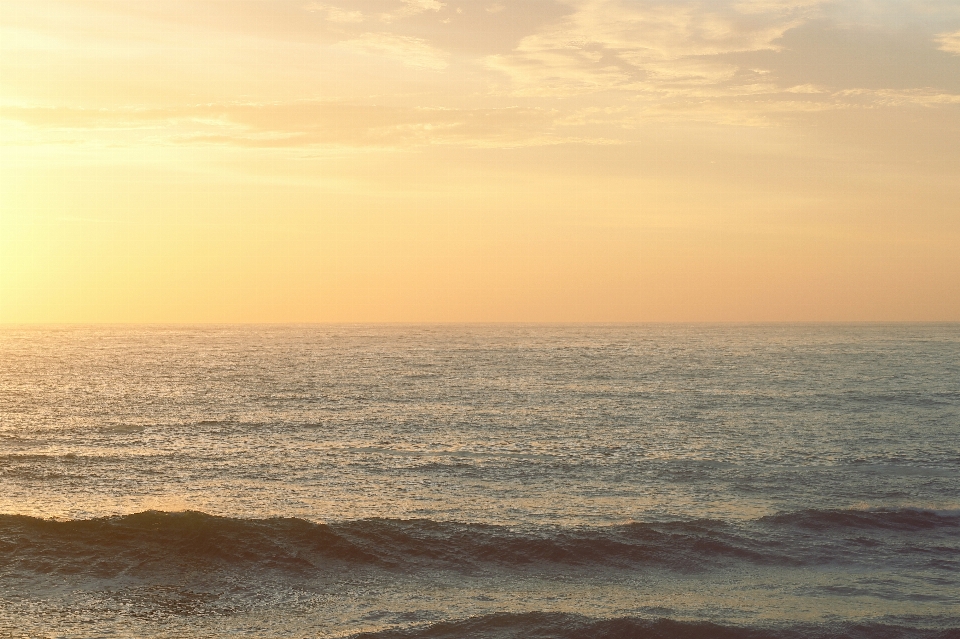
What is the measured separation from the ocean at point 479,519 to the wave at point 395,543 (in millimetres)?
96

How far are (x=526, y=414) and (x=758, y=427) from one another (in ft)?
49.7

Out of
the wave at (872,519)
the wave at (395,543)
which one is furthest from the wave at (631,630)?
the wave at (872,519)

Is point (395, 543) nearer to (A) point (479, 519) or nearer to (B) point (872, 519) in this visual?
(A) point (479, 519)

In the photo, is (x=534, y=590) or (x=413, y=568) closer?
(x=534, y=590)

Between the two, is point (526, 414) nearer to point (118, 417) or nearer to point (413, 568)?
point (118, 417)

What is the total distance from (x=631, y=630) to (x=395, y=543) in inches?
354

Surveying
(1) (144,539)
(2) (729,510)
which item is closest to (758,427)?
(2) (729,510)

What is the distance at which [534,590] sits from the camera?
20.7 metres

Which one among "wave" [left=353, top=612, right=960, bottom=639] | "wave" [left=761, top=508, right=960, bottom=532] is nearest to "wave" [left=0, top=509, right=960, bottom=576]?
"wave" [left=761, top=508, right=960, bottom=532]

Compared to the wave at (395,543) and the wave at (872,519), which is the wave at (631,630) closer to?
the wave at (395,543)

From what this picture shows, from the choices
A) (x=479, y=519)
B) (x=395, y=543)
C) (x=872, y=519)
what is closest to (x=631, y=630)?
(x=395, y=543)

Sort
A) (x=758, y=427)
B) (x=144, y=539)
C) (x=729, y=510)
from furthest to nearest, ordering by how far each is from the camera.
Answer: (x=758, y=427)
(x=729, y=510)
(x=144, y=539)

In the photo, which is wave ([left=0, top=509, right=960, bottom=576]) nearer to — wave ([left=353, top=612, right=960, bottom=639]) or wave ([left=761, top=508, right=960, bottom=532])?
wave ([left=761, top=508, right=960, bottom=532])

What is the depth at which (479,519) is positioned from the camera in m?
26.6
